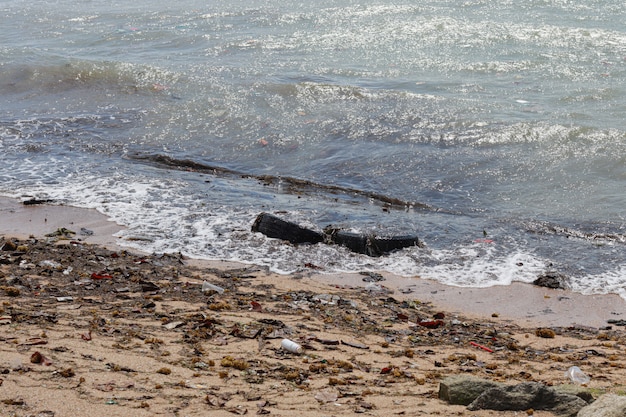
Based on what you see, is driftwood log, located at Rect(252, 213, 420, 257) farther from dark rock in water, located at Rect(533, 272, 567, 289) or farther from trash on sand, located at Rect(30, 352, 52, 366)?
trash on sand, located at Rect(30, 352, 52, 366)

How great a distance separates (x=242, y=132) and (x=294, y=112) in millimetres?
1353

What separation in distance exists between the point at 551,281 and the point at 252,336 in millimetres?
3617

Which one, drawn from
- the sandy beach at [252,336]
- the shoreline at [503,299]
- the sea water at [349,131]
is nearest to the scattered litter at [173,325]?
the sandy beach at [252,336]

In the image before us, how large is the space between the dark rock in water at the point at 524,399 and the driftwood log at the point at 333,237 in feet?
13.4

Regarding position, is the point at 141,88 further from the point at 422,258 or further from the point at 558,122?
the point at 422,258

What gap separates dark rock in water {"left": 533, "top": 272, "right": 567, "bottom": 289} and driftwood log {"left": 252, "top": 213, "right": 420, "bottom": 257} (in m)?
1.52

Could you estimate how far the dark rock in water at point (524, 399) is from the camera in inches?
175

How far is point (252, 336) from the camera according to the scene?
582 cm

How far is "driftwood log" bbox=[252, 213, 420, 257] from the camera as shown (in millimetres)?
8594

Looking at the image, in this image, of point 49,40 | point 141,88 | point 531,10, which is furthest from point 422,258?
point 49,40

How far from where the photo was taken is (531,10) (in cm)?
2070

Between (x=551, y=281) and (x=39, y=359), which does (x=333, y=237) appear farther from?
(x=39, y=359)

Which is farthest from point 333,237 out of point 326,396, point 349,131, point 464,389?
point 349,131

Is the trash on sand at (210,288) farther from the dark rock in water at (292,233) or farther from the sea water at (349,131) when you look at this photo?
the dark rock in water at (292,233)
